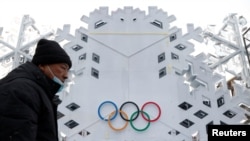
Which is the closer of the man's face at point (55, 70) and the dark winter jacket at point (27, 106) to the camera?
the dark winter jacket at point (27, 106)

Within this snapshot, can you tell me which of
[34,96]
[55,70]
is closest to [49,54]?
[55,70]

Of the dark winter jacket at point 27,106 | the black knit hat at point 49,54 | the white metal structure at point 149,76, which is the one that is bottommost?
the white metal structure at point 149,76

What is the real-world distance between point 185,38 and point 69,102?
149 cm

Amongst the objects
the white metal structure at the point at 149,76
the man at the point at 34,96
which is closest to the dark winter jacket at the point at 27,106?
the man at the point at 34,96

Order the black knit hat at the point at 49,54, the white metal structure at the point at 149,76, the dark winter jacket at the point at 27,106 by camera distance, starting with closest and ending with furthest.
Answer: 1. the dark winter jacket at the point at 27,106
2. the black knit hat at the point at 49,54
3. the white metal structure at the point at 149,76

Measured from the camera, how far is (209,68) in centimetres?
311

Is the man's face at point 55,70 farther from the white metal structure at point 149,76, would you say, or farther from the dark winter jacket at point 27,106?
the white metal structure at point 149,76

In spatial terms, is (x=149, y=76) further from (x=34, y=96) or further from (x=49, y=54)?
(x=34, y=96)

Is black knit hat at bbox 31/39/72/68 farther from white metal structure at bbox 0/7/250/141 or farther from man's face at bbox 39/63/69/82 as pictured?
white metal structure at bbox 0/7/250/141

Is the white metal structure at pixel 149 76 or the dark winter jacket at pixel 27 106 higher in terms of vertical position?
the dark winter jacket at pixel 27 106

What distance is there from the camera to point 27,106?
2.26 ft

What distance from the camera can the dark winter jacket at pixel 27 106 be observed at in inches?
25.7

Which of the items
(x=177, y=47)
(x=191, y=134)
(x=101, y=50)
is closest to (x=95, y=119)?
(x=101, y=50)

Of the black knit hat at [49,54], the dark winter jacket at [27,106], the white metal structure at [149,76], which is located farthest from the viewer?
the white metal structure at [149,76]
